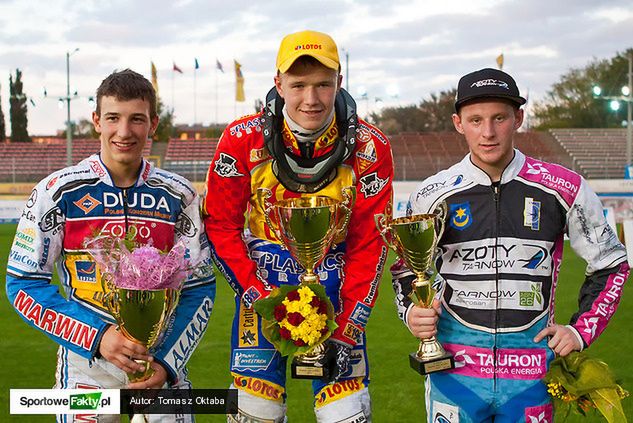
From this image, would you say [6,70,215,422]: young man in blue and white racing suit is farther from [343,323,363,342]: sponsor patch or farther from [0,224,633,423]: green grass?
[0,224,633,423]: green grass

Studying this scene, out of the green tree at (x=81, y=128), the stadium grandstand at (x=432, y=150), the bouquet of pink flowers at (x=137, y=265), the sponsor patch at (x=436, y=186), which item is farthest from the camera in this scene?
the green tree at (x=81, y=128)

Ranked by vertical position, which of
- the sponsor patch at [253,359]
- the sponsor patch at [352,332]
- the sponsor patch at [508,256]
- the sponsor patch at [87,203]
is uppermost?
the sponsor patch at [87,203]

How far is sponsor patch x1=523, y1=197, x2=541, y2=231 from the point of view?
299cm

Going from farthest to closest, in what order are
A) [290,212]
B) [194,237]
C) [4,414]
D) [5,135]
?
[5,135]
[4,414]
[194,237]
[290,212]

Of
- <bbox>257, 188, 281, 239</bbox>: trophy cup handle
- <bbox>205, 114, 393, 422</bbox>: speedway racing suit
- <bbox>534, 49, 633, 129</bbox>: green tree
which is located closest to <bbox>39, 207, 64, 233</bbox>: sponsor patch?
<bbox>205, 114, 393, 422</bbox>: speedway racing suit

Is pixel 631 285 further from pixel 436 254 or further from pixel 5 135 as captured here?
pixel 5 135

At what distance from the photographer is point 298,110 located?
317cm

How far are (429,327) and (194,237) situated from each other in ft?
3.67

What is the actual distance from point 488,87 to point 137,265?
161 centimetres

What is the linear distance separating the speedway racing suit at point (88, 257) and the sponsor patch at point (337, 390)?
632mm

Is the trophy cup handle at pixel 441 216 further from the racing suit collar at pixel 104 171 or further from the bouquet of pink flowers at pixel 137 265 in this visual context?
the racing suit collar at pixel 104 171

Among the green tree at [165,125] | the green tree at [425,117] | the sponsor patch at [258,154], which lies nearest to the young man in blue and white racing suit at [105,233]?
the sponsor patch at [258,154]

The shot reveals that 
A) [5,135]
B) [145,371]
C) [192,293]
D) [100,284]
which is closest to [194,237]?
[192,293]

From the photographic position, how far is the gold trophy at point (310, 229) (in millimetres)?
2955
